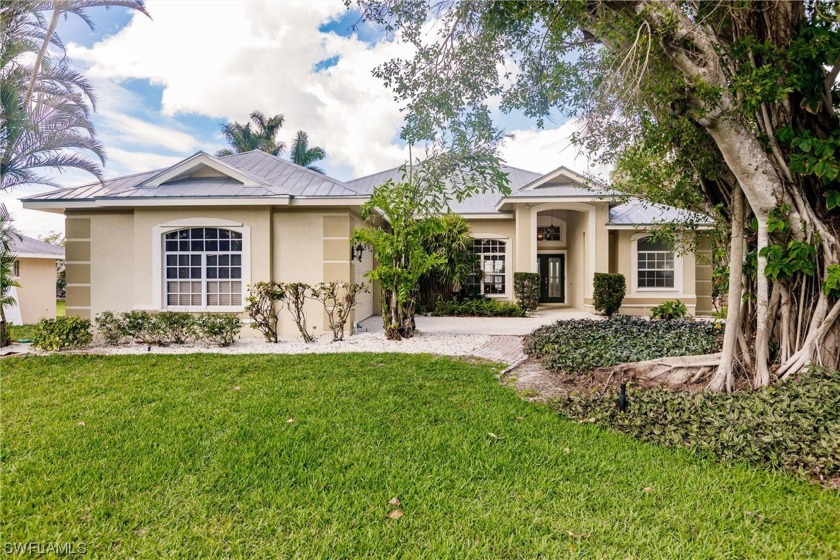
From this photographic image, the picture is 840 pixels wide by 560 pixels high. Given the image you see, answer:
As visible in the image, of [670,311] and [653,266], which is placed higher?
[653,266]

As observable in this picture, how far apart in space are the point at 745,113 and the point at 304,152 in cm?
2924

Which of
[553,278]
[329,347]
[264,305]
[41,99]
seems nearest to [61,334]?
[264,305]

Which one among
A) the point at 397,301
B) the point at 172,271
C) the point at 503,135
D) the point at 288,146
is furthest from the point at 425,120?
the point at 288,146

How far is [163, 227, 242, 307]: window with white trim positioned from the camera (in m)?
9.92

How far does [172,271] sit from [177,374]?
186 inches

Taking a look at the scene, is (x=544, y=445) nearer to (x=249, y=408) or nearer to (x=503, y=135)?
(x=249, y=408)

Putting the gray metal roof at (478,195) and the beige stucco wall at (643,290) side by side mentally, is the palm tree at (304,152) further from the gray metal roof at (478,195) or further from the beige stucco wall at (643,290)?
the beige stucco wall at (643,290)

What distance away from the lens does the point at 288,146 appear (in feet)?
101

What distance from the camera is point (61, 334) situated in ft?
26.6

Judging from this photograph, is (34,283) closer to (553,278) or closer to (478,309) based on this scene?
(478,309)

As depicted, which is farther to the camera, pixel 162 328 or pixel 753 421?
pixel 162 328

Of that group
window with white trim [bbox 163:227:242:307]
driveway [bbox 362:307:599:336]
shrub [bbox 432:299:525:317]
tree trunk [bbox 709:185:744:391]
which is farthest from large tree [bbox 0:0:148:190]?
tree trunk [bbox 709:185:744:391]

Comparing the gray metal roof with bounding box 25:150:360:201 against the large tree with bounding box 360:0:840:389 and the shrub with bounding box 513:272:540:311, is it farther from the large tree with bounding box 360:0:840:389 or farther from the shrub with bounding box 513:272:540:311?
the shrub with bounding box 513:272:540:311

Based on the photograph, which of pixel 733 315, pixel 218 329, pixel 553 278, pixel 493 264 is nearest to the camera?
pixel 733 315
